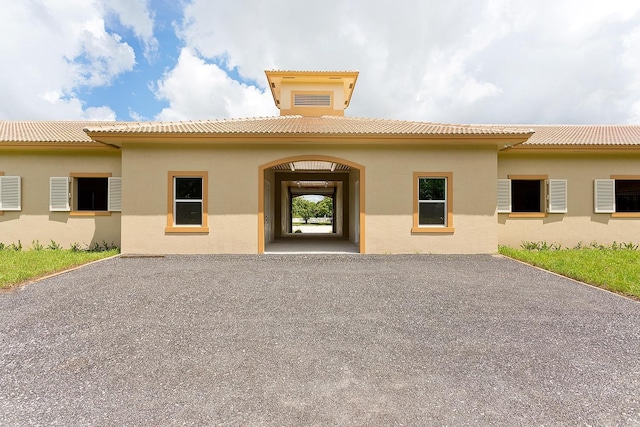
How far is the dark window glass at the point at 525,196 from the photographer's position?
11656mm

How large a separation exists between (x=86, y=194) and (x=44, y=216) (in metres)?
1.47

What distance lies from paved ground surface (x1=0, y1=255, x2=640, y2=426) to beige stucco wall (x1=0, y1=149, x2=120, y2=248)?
16.7 feet

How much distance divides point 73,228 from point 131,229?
2.89 meters

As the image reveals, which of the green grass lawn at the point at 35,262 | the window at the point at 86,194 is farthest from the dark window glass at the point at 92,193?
the green grass lawn at the point at 35,262

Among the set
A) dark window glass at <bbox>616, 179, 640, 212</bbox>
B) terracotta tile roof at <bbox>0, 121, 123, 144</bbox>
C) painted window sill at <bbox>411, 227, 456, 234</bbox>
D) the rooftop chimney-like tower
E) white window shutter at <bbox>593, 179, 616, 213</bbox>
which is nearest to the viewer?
painted window sill at <bbox>411, 227, 456, 234</bbox>

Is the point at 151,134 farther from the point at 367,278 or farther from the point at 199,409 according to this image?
the point at 199,409

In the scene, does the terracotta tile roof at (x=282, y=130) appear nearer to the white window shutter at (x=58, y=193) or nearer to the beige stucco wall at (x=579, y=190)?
the beige stucco wall at (x=579, y=190)

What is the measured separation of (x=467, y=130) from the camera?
979cm

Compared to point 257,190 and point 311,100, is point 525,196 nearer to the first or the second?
point 257,190

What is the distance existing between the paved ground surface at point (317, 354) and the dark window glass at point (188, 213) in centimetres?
365

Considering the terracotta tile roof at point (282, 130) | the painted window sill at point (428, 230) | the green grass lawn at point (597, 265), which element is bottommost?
the green grass lawn at point (597, 265)

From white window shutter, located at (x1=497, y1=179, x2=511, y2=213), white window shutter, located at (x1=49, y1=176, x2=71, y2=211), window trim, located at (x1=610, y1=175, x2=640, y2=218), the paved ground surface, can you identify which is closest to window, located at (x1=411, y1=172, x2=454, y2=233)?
white window shutter, located at (x1=497, y1=179, x2=511, y2=213)

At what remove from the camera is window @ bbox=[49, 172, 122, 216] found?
10930mm

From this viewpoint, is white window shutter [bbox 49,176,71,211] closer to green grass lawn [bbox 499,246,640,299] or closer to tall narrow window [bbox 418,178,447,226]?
tall narrow window [bbox 418,178,447,226]
